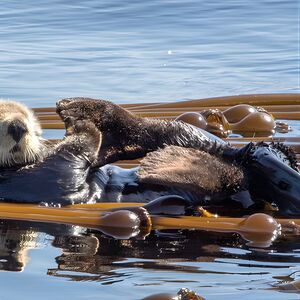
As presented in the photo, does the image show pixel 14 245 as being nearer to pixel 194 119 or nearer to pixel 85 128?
pixel 85 128

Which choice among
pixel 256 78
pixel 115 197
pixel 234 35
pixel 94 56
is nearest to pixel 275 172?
pixel 115 197

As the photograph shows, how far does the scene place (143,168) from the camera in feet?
16.4

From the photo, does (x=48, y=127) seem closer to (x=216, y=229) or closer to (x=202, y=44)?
(x=216, y=229)

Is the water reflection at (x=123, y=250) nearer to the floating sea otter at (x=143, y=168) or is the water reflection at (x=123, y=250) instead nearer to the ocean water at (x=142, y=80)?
the ocean water at (x=142, y=80)

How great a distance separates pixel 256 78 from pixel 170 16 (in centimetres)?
417

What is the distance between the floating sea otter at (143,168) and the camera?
494 centimetres

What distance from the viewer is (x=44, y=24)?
42.4ft

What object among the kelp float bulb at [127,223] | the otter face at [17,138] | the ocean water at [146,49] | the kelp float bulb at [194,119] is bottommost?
the kelp float bulb at [127,223]

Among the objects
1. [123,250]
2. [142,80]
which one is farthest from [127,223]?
[142,80]

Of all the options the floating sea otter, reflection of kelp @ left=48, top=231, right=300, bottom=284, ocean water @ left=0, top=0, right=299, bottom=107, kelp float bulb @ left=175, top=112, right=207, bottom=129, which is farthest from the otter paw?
ocean water @ left=0, top=0, right=299, bottom=107

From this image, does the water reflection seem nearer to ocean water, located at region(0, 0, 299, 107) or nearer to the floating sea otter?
the floating sea otter

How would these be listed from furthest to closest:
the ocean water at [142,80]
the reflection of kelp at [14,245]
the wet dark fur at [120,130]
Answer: the wet dark fur at [120,130], the reflection of kelp at [14,245], the ocean water at [142,80]

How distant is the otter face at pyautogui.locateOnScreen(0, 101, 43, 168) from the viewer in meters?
4.81

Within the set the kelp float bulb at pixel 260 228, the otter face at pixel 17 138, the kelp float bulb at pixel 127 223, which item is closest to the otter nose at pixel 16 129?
the otter face at pixel 17 138
